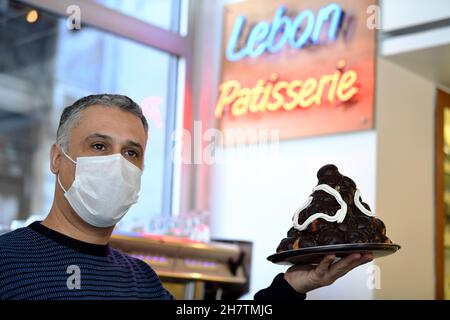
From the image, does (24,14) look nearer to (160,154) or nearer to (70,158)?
(160,154)

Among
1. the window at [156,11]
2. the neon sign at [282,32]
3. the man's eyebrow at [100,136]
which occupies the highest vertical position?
the window at [156,11]

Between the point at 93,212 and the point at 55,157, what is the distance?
153 millimetres

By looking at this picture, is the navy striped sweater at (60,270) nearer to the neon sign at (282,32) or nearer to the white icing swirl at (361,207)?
the white icing swirl at (361,207)

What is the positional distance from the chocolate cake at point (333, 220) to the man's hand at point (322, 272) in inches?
1.5

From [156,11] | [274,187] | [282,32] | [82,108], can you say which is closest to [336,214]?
[82,108]

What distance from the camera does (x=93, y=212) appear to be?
1.48m

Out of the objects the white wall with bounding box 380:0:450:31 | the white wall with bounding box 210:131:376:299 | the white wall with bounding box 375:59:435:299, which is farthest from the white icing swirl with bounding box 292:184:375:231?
the white wall with bounding box 380:0:450:31

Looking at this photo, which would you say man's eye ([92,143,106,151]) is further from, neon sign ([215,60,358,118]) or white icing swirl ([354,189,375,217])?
neon sign ([215,60,358,118])

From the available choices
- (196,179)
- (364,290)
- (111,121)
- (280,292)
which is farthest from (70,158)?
(196,179)

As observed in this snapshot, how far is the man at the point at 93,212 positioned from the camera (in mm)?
1393

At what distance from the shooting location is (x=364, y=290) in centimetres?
304

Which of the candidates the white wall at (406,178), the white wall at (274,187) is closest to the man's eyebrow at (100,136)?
the white wall at (274,187)

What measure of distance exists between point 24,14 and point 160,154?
1.04 m

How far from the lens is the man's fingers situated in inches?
52.5
